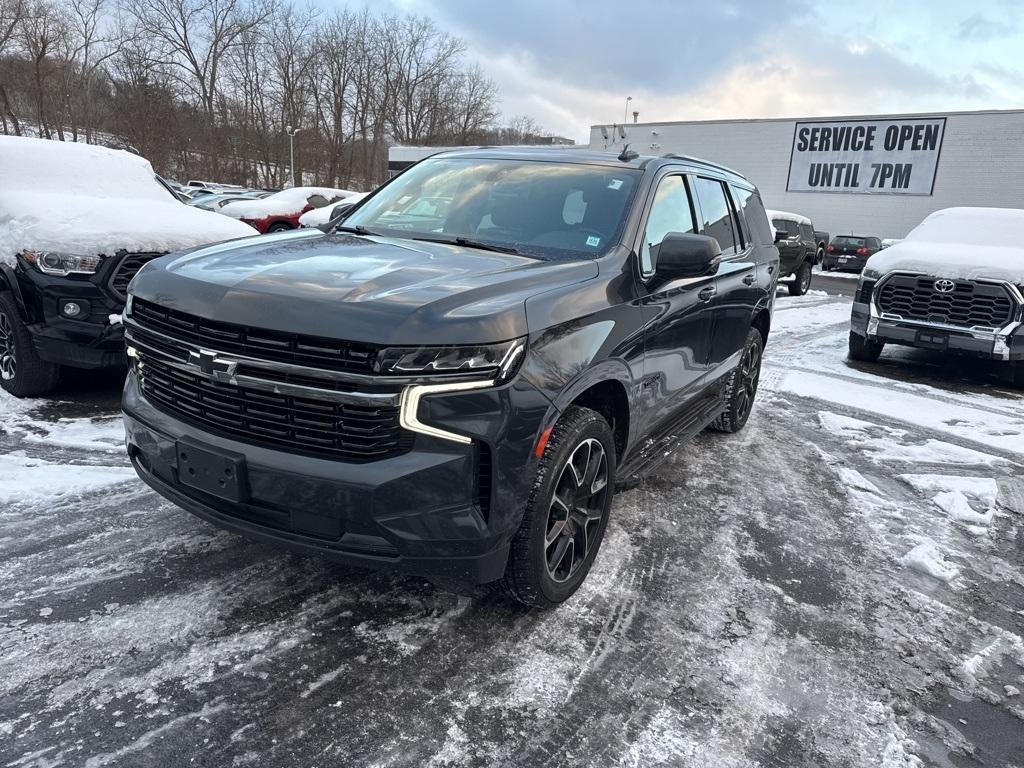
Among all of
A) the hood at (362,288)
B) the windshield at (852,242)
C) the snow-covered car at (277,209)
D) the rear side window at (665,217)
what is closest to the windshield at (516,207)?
the rear side window at (665,217)

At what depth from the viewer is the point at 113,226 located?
16.3 ft

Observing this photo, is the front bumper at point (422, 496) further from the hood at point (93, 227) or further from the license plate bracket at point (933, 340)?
the license plate bracket at point (933, 340)

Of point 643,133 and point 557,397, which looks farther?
point 643,133

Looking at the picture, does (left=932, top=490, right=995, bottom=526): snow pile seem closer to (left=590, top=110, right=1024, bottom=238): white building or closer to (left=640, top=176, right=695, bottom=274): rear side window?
(left=640, top=176, right=695, bottom=274): rear side window

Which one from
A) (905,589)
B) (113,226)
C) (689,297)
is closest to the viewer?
(905,589)

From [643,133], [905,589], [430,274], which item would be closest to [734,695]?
[905,589]

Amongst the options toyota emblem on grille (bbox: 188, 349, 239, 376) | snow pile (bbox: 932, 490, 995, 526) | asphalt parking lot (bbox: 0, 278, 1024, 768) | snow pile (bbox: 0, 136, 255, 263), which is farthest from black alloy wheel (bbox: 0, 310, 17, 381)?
snow pile (bbox: 932, 490, 995, 526)

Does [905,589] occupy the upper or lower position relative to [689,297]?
lower

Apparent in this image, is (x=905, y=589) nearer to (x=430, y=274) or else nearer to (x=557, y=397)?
(x=557, y=397)

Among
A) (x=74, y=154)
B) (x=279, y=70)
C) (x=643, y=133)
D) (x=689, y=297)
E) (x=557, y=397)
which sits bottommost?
(x=557, y=397)

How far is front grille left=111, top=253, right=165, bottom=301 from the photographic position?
4754 mm

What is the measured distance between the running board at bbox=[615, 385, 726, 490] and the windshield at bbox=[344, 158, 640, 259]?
1.06m

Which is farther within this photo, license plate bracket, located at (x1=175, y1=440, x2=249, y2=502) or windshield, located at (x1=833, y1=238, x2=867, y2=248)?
windshield, located at (x1=833, y1=238, x2=867, y2=248)

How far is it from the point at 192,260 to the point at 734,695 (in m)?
2.66
